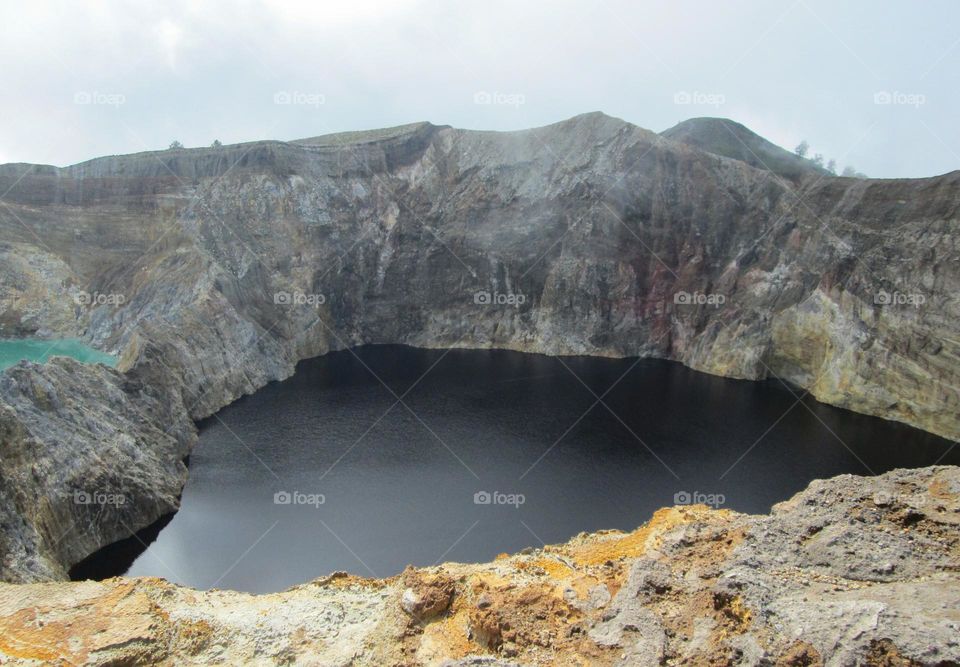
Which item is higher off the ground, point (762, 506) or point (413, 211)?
point (413, 211)

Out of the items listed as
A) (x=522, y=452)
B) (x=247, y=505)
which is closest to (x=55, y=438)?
(x=247, y=505)

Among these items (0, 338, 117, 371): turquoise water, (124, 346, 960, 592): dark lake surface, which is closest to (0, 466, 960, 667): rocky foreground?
(124, 346, 960, 592): dark lake surface

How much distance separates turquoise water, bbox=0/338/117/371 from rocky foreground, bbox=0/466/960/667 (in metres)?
44.7

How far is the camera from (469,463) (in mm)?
41875

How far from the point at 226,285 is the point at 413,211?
28.9 meters

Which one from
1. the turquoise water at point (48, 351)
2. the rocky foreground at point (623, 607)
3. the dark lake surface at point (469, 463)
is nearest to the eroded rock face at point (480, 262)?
the turquoise water at point (48, 351)

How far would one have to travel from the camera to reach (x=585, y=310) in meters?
78.3

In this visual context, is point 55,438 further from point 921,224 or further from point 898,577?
point 921,224

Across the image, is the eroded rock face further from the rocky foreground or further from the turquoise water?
the rocky foreground

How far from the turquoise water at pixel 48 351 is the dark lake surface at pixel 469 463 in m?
13.8

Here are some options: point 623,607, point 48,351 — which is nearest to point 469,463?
point 623,607

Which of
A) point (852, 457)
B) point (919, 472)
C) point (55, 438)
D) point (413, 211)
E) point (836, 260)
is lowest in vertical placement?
point (852, 457)

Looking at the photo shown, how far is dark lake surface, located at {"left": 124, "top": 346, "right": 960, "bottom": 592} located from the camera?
31766 mm

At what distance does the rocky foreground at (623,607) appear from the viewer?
474 inches
